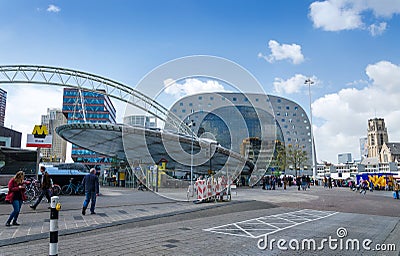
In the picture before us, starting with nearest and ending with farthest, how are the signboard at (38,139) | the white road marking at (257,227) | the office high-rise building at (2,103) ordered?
the white road marking at (257,227) < the signboard at (38,139) < the office high-rise building at (2,103)

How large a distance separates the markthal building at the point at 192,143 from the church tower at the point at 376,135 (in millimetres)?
65641

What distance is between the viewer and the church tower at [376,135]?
165875 mm

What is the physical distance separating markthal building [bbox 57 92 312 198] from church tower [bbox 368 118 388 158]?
65.6 m

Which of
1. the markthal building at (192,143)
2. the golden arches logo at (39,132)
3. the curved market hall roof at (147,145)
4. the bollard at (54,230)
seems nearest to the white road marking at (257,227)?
the bollard at (54,230)

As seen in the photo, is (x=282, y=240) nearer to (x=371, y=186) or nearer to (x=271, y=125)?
(x=371, y=186)

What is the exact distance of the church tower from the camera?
544ft

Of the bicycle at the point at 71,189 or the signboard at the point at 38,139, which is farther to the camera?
the bicycle at the point at 71,189

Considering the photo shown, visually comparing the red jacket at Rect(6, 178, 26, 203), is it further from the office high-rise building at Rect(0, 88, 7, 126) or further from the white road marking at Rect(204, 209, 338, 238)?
the office high-rise building at Rect(0, 88, 7, 126)

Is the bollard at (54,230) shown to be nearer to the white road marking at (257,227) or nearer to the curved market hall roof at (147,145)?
the white road marking at (257,227)

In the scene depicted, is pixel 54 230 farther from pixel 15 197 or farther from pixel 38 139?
pixel 38 139

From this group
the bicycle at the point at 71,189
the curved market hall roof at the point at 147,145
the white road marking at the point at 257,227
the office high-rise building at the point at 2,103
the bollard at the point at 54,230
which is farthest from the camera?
the office high-rise building at the point at 2,103

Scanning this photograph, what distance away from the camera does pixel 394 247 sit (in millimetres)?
7051

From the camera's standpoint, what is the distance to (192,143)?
31203 millimetres

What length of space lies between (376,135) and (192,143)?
165674 mm
